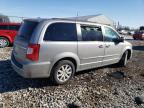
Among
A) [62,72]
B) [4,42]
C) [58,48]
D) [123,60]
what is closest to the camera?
[58,48]

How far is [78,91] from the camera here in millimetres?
5227

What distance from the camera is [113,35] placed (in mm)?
7066

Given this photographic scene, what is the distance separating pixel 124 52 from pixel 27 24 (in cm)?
423

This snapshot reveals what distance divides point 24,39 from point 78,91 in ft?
6.67

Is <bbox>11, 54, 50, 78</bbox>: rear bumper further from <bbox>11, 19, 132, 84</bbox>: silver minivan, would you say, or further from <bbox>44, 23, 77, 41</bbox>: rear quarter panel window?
<bbox>44, 23, 77, 41</bbox>: rear quarter panel window

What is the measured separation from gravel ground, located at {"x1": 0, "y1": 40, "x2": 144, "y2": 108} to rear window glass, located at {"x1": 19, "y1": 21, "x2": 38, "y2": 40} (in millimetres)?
1395

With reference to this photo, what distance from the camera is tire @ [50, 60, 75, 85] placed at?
5275 millimetres

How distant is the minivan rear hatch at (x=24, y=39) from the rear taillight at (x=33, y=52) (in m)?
0.16

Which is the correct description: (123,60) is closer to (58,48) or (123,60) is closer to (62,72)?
(62,72)

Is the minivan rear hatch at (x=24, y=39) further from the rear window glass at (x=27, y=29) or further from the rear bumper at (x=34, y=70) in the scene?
the rear bumper at (x=34, y=70)

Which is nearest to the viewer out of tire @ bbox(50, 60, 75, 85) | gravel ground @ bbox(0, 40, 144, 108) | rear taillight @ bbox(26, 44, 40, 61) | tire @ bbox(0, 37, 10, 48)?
gravel ground @ bbox(0, 40, 144, 108)

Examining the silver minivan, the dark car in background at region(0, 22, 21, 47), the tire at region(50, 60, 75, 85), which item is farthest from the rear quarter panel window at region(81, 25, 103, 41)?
the dark car in background at region(0, 22, 21, 47)

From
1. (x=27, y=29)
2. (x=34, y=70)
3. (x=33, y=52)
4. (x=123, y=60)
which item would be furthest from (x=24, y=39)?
(x=123, y=60)

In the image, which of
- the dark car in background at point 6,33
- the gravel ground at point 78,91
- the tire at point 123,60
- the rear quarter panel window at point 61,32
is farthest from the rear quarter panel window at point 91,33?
the dark car in background at point 6,33
